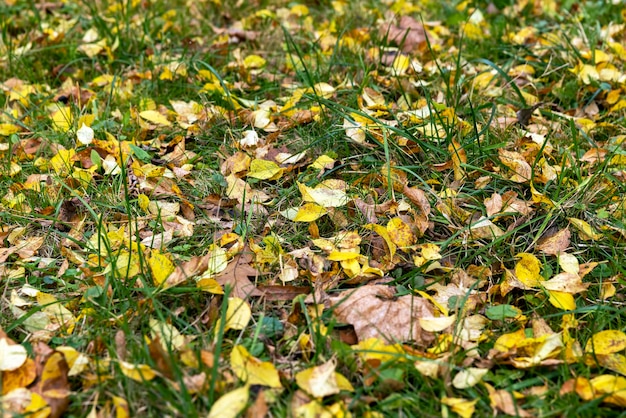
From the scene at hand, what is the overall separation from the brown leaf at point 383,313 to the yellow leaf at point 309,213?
0.38 metres

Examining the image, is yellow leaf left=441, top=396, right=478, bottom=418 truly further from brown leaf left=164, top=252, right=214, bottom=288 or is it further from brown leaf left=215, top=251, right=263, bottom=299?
brown leaf left=164, top=252, right=214, bottom=288

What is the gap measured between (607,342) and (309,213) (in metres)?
1.00

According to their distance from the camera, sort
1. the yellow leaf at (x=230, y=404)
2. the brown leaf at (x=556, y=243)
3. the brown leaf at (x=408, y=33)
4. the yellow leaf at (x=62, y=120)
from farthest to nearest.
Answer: the brown leaf at (x=408, y=33) → the yellow leaf at (x=62, y=120) → the brown leaf at (x=556, y=243) → the yellow leaf at (x=230, y=404)

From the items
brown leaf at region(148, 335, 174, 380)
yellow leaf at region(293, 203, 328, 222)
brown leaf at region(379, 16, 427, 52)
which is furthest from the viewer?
brown leaf at region(379, 16, 427, 52)

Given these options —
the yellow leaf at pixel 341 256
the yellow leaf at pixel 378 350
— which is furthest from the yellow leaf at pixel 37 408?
the yellow leaf at pixel 341 256

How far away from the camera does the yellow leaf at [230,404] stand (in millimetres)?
1523

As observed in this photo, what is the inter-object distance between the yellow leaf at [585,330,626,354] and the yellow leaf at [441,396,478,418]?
0.40m

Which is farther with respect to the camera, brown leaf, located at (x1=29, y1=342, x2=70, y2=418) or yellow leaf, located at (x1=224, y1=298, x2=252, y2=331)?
yellow leaf, located at (x1=224, y1=298, x2=252, y2=331)

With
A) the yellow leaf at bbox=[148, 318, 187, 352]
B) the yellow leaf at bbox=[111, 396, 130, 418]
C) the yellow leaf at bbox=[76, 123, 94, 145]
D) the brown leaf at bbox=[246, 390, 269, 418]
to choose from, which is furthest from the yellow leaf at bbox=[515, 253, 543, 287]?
the yellow leaf at bbox=[76, 123, 94, 145]

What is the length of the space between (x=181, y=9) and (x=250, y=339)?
2.82 meters

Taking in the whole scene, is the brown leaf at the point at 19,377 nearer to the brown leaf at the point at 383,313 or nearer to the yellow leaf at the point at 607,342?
the brown leaf at the point at 383,313

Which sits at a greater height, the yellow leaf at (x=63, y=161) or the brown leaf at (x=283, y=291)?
the yellow leaf at (x=63, y=161)

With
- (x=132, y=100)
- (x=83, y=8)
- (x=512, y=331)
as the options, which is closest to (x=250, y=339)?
(x=512, y=331)

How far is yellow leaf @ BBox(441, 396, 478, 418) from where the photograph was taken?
1.58 meters
